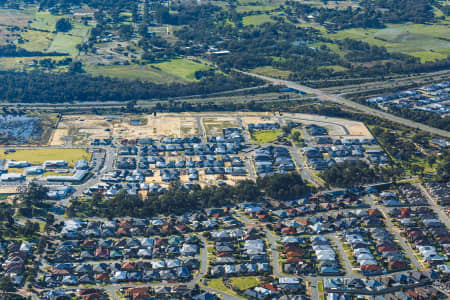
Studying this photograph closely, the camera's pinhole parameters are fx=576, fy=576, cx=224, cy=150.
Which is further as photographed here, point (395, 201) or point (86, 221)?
point (395, 201)

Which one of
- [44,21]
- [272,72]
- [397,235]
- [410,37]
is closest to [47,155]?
[397,235]

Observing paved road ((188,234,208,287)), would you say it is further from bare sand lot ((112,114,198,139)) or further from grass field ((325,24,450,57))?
grass field ((325,24,450,57))

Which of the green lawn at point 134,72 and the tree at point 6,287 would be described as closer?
the tree at point 6,287

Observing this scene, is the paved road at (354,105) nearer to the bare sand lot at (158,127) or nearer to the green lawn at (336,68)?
the green lawn at (336,68)

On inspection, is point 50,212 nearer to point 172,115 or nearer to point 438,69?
point 172,115

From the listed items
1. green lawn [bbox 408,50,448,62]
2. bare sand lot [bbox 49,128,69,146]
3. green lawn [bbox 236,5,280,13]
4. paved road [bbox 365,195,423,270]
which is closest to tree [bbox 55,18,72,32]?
green lawn [bbox 236,5,280,13]

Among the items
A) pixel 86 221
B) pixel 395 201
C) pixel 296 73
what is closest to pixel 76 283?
pixel 86 221

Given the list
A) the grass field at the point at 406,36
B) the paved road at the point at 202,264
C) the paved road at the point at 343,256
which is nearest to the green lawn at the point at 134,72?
the grass field at the point at 406,36

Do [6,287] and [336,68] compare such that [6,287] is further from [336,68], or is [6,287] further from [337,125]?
[336,68]
